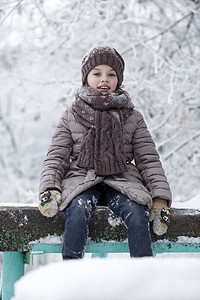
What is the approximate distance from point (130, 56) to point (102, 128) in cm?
325

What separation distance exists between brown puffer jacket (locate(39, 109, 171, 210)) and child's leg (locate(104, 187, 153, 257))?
5 centimetres

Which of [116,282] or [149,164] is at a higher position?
[116,282]

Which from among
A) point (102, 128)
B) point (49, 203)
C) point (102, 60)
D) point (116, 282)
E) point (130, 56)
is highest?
point (102, 60)

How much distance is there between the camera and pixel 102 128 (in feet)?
7.47

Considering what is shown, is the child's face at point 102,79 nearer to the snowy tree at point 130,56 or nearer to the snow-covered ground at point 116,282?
the snowy tree at point 130,56

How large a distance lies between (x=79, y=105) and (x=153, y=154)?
0.53 m

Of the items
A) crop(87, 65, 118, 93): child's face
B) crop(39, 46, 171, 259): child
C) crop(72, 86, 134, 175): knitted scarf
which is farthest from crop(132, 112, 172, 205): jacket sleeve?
crop(87, 65, 118, 93): child's face

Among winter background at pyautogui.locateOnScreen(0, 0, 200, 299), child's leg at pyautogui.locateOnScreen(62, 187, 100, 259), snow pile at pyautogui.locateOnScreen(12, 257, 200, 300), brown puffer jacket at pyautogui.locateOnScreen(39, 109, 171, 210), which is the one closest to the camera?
snow pile at pyautogui.locateOnScreen(12, 257, 200, 300)

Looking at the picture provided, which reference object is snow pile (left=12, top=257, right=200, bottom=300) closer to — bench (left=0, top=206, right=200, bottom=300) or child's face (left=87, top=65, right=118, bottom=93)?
bench (left=0, top=206, right=200, bottom=300)

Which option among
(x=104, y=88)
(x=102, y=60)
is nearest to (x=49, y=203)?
(x=104, y=88)

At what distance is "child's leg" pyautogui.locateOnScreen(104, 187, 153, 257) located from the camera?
183cm

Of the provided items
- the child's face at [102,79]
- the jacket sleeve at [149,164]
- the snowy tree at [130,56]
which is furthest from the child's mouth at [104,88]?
the snowy tree at [130,56]

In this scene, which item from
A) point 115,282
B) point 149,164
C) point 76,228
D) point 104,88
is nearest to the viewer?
point 115,282

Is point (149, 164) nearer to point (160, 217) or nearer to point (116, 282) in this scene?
point (160, 217)
